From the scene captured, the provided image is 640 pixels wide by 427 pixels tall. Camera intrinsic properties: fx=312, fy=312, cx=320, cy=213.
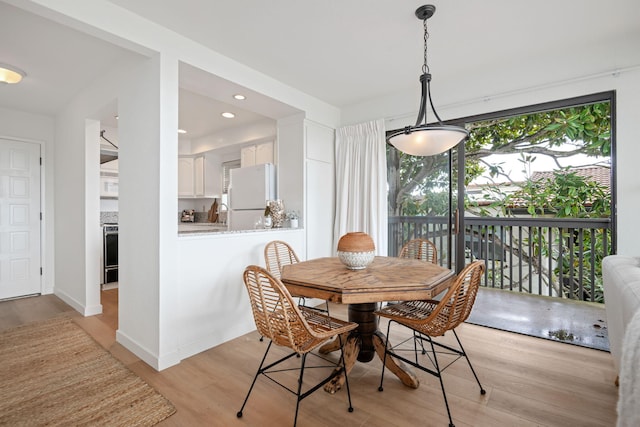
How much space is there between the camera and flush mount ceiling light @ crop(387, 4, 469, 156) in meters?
2.05

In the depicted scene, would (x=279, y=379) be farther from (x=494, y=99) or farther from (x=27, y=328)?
(x=494, y=99)

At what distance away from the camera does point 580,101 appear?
8.66 feet

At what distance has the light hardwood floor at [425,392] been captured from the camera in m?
1.71

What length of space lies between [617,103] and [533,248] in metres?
2.29

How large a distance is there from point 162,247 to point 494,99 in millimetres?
3227

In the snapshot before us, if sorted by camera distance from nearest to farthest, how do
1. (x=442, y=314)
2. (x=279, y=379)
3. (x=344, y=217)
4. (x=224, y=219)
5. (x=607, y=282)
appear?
(x=607, y=282)
(x=442, y=314)
(x=279, y=379)
(x=344, y=217)
(x=224, y=219)

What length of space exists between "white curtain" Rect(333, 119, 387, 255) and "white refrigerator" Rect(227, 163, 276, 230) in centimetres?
87

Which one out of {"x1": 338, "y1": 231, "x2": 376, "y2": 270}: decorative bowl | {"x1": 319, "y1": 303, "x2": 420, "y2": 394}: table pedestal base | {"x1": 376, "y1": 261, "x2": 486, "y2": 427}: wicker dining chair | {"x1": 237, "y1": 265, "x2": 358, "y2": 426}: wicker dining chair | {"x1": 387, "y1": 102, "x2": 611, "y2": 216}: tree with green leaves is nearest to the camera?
{"x1": 237, "y1": 265, "x2": 358, "y2": 426}: wicker dining chair

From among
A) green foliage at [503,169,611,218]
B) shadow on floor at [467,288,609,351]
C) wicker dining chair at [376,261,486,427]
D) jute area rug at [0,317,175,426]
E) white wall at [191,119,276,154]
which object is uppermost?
white wall at [191,119,276,154]

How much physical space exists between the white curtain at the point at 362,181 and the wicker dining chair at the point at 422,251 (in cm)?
59

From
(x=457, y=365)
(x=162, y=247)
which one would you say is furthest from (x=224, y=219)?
(x=457, y=365)

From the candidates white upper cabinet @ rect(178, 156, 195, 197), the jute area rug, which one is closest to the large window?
the jute area rug

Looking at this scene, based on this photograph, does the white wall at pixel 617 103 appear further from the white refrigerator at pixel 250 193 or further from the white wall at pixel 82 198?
the white wall at pixel 82 198

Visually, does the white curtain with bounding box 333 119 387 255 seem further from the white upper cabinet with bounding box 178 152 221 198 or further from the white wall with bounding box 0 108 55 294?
the white wall with bounding box 0 108 55 294
